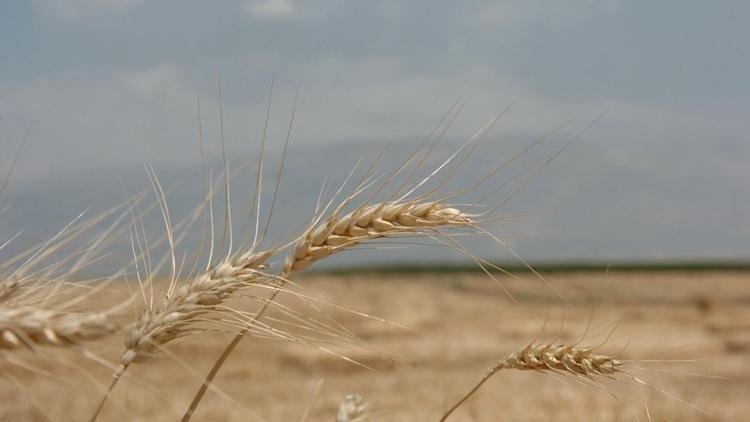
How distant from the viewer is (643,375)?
796 cm

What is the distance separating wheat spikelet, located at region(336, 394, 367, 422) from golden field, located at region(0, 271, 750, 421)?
0.05 meters

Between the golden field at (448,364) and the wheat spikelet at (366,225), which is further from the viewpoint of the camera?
the golden field at (448,364)

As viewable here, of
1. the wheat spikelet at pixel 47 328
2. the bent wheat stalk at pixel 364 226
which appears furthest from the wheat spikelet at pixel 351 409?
the wheat spikelet at pixel 47 328

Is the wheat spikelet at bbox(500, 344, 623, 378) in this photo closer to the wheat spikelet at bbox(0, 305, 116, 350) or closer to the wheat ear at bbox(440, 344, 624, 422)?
the wheat ear at bbox(440, 344, 624, 422)

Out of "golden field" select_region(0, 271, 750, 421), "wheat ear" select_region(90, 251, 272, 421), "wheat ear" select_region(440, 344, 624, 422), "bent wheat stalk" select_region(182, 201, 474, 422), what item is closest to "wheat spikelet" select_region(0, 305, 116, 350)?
"golden field" select_region(0, 271, 750, 421)

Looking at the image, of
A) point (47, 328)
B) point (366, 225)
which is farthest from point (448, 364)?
point (47, 328)

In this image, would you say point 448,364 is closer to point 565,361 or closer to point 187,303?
point 565,361

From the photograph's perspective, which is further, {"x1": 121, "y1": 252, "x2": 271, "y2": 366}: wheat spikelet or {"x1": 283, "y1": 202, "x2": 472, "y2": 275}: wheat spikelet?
{"x1": 283, "y1": 202, "x2": 472, "y2": 275}: wheat spikelet

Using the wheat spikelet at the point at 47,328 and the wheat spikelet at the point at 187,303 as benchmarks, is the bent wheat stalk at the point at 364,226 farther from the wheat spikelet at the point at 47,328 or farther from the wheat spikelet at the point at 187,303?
the wheat spikelet at the point at 47,328

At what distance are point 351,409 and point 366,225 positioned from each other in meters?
0.63

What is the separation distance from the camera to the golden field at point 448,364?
1654 millimetres

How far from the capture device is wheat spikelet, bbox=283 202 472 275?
1.53 meters

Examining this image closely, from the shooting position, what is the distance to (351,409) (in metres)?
1.98

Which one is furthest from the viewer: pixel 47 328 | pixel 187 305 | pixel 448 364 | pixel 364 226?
pixel 448 364
